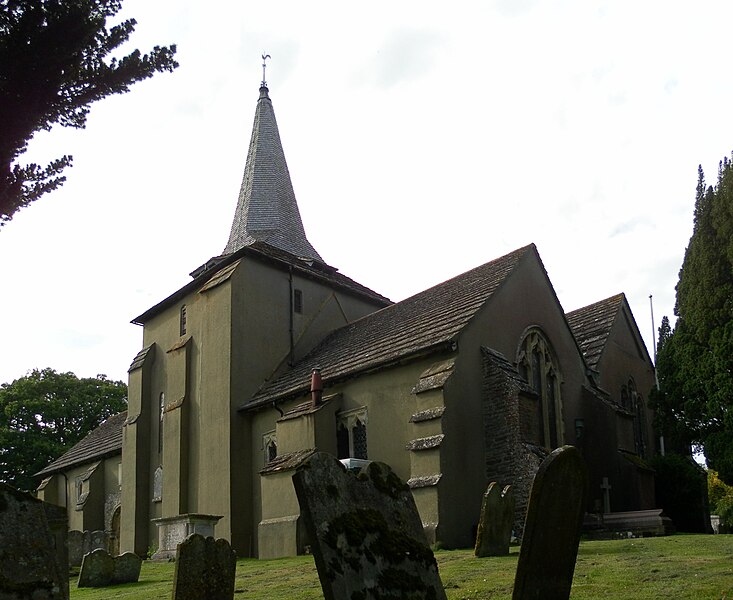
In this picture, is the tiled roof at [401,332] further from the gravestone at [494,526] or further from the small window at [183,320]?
the gravestone at [494,526]

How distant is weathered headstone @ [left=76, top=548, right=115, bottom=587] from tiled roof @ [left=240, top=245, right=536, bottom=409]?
28.8 ft

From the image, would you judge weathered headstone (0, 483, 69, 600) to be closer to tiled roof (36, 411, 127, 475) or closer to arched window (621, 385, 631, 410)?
arched window (621, 385, 631, 410)

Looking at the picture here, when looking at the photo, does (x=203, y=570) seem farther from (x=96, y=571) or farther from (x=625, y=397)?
(x=625, y=397)

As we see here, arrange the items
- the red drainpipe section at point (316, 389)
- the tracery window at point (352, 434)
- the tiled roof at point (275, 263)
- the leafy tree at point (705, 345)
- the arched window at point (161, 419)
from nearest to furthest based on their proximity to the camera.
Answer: the leafy tree at point (705, 345)
the tracery window at point (352, 434)
the red drainpipe section at point (316, 389)
the tiled roof at point (275, 263)
the arched window at point (161, 419)

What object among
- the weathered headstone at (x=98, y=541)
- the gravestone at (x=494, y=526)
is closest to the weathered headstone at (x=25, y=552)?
the gravestone at (x=494, y=526)

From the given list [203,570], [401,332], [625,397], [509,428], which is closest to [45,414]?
[401,332]

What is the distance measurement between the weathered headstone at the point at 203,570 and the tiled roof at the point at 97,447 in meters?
25.6

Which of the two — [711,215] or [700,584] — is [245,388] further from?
[700,584]

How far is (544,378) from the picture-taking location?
2416 centimetres

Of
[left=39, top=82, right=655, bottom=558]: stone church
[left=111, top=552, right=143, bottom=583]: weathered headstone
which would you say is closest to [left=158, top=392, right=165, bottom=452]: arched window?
[left=39, top=82, right=655, bottom=558]: stone church

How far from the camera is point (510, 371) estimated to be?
21141 mm

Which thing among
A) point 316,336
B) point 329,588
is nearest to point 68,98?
point 329,588

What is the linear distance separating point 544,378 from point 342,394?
5914mm

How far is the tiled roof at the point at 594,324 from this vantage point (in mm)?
28203
